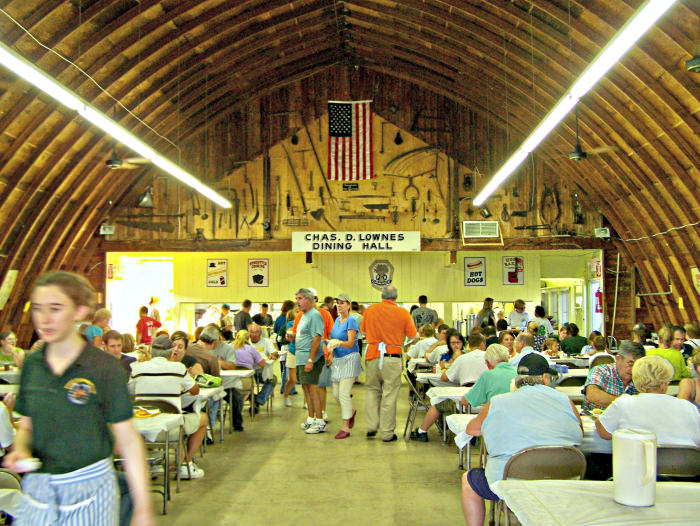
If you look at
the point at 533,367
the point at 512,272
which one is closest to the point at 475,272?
the point at 512,272

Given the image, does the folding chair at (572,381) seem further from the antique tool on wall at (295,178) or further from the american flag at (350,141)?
the antique tool on wall at (295,178)

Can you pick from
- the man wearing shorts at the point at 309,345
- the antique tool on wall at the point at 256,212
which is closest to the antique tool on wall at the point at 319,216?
the antique tool on wall at the point at 256,212

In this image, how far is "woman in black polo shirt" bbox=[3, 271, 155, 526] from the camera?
2.66 m

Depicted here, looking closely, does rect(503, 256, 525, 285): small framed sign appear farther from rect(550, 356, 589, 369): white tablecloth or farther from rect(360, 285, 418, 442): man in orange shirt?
rect(360, 285, 418, 442): man in orange shirt

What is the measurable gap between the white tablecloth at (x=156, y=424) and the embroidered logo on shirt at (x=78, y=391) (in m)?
3.03

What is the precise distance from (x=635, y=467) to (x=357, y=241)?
47.8ft

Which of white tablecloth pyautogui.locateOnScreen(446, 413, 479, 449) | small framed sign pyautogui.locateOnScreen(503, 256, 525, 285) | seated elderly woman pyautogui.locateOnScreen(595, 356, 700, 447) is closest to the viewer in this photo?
seated elderly woman pyautogui.locateOnScreen(595, 356, 700, 447)

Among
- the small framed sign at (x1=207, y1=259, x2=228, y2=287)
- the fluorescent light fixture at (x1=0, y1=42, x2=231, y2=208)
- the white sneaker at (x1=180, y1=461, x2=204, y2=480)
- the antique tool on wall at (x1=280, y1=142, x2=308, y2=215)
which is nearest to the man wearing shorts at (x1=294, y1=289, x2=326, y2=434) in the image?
the white sneaker at (x1=180, y1=461, x2=204, y2=480)

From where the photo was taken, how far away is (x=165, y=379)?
23.2ft

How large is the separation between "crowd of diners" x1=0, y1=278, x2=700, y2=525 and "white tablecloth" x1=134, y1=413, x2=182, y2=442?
0.70 metres

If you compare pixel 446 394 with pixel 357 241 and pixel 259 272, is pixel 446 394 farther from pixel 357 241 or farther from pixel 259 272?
pixel 259 272

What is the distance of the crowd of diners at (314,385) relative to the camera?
2709mm

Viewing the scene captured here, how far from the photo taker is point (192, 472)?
734cm

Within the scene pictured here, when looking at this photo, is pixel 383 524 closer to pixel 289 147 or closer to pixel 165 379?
pixel 165 379
